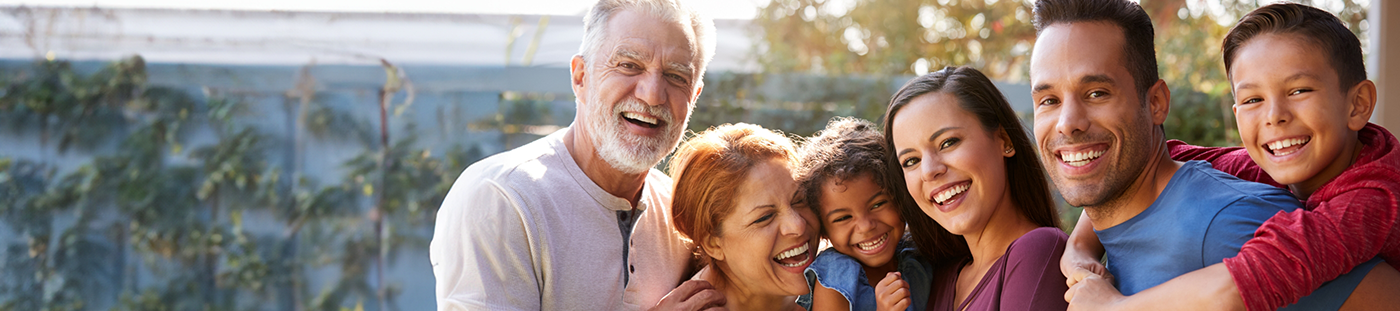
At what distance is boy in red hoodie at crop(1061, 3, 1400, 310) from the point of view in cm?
141

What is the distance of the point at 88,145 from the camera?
514cm

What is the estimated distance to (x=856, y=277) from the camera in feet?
7.28

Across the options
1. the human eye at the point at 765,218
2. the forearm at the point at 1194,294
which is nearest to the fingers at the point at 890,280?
the human eye at the point at 765,218

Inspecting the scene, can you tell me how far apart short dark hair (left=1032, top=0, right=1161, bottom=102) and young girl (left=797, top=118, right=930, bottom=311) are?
0.66 meters

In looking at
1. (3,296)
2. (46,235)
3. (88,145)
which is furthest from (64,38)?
(3,296)

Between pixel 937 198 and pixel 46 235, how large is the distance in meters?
5.65

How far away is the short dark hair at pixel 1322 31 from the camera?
1.60 meters

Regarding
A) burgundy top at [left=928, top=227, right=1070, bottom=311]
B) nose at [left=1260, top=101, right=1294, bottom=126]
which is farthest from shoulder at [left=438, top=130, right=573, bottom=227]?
nose at [left=1260, top=101, right=1294, bottom=126]

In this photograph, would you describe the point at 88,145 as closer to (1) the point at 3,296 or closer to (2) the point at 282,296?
(1) the point at 3,296

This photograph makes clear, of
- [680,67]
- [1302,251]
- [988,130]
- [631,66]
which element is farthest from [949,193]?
[631,66]

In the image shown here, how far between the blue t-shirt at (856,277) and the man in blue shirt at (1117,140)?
515 millimetres

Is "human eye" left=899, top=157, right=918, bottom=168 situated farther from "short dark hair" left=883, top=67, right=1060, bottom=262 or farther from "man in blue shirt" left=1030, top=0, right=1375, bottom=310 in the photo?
"man in blue shirt" left=1030, top=0, right=1375, bottom=310

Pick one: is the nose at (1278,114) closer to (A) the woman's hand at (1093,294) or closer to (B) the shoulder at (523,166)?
(A) the woman's hand at (1093,294)

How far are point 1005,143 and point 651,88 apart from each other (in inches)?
40.3
